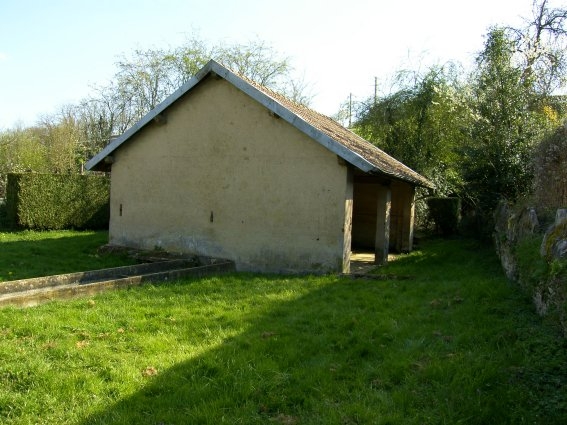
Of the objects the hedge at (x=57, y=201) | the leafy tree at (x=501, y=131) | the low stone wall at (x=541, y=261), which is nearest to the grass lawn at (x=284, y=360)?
the low stone wall at (x=541, y=261)

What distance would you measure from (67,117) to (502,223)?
32.1 m

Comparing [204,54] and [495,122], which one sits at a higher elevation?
[204,54]

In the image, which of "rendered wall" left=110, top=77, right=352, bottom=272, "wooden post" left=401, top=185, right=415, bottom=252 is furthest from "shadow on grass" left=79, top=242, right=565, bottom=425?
"wooden post" left=401, top=185, right=415, bottom=252

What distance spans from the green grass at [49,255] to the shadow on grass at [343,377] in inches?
244

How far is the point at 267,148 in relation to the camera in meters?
11.6

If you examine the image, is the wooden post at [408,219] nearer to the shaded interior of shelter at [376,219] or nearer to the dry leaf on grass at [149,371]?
the shaded interior of shelter at [376,219]

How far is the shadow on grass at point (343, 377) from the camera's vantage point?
13.2 feet

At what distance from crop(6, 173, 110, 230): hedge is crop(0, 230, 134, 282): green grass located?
98 centimetres

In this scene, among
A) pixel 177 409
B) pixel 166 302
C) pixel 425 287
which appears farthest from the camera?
pixel 425 287

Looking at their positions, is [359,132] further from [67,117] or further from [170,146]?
[67,117]

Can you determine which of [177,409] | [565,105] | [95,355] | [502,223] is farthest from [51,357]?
[565,105]

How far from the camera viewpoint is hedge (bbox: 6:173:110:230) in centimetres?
1806

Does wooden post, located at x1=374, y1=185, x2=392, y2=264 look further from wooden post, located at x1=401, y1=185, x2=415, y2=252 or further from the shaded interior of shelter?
wooden post, located at x1=401, y1=185, x2=415, y2=252

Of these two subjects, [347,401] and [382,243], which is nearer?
[347,401]
